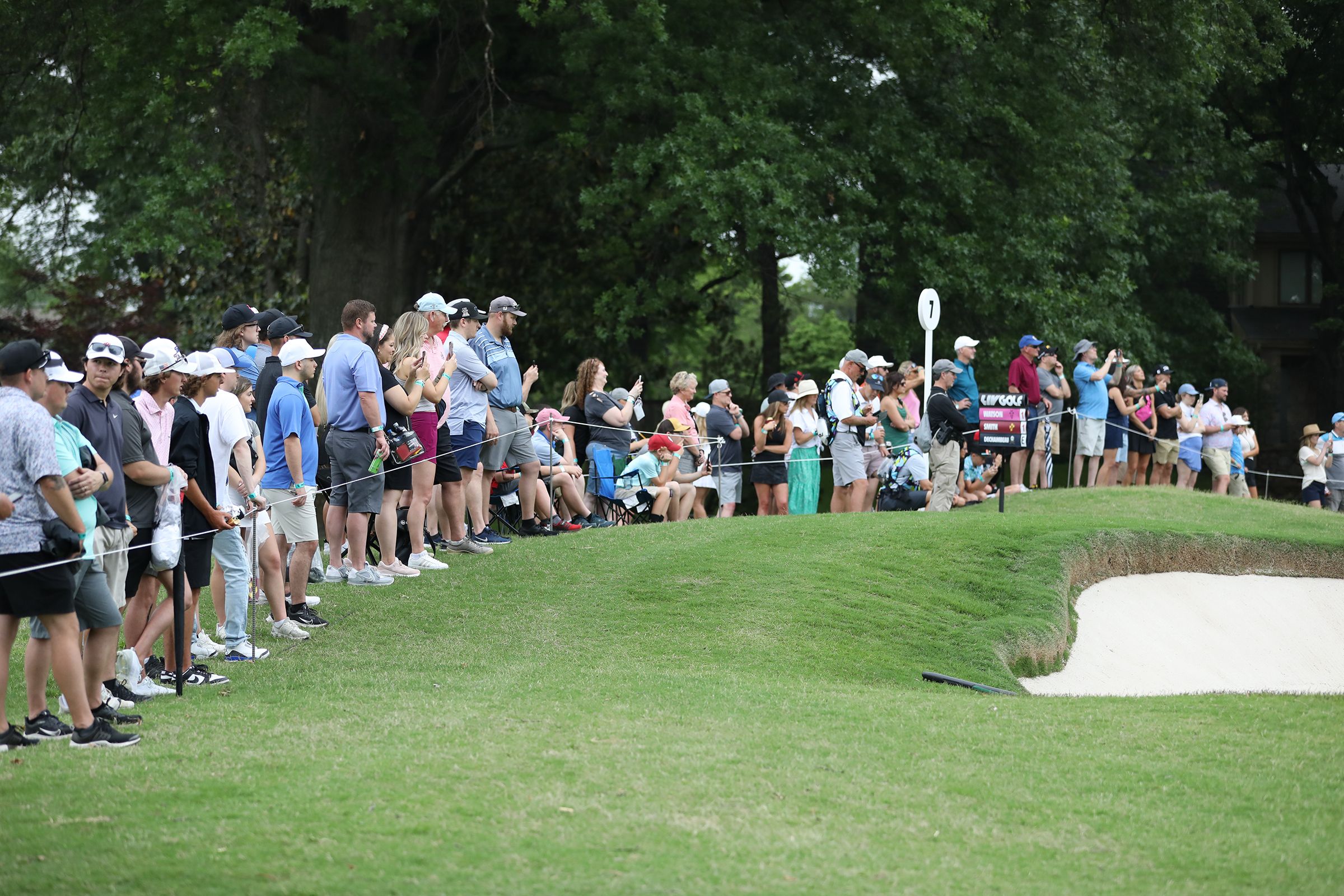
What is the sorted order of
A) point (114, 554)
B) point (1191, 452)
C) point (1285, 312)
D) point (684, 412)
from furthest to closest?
point (1285, 312) < point (1191, 452) < point (684, 412) < point (114, 554)

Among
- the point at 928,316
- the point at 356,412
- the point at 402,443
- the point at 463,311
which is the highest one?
the point at 928,316

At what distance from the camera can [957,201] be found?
22.8 meters

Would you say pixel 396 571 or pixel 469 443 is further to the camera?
pixel 469 443

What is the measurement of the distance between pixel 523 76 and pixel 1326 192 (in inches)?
934

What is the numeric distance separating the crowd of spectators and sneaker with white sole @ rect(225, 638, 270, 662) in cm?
4

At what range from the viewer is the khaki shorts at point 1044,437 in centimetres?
1883

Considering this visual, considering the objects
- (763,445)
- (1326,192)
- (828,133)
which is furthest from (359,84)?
(1326,192)

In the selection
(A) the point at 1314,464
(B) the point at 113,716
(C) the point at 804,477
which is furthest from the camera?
(A) the point at 1314,464

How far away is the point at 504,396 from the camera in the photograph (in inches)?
513

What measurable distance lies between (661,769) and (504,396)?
22.9 ft

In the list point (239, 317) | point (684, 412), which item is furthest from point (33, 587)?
point (684, 412)

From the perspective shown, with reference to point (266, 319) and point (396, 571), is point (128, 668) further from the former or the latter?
point (396, 571)

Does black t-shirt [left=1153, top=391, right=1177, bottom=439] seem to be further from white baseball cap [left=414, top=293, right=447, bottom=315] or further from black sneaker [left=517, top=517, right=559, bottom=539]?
white baseball cap [left=414, top=293, right=447, bottom=315]

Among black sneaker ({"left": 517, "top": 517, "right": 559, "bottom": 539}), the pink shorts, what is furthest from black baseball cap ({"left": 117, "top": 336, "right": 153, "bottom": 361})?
black sneaker ({"left": 517, "top": 517, "right": 559, "bottom": 539})
